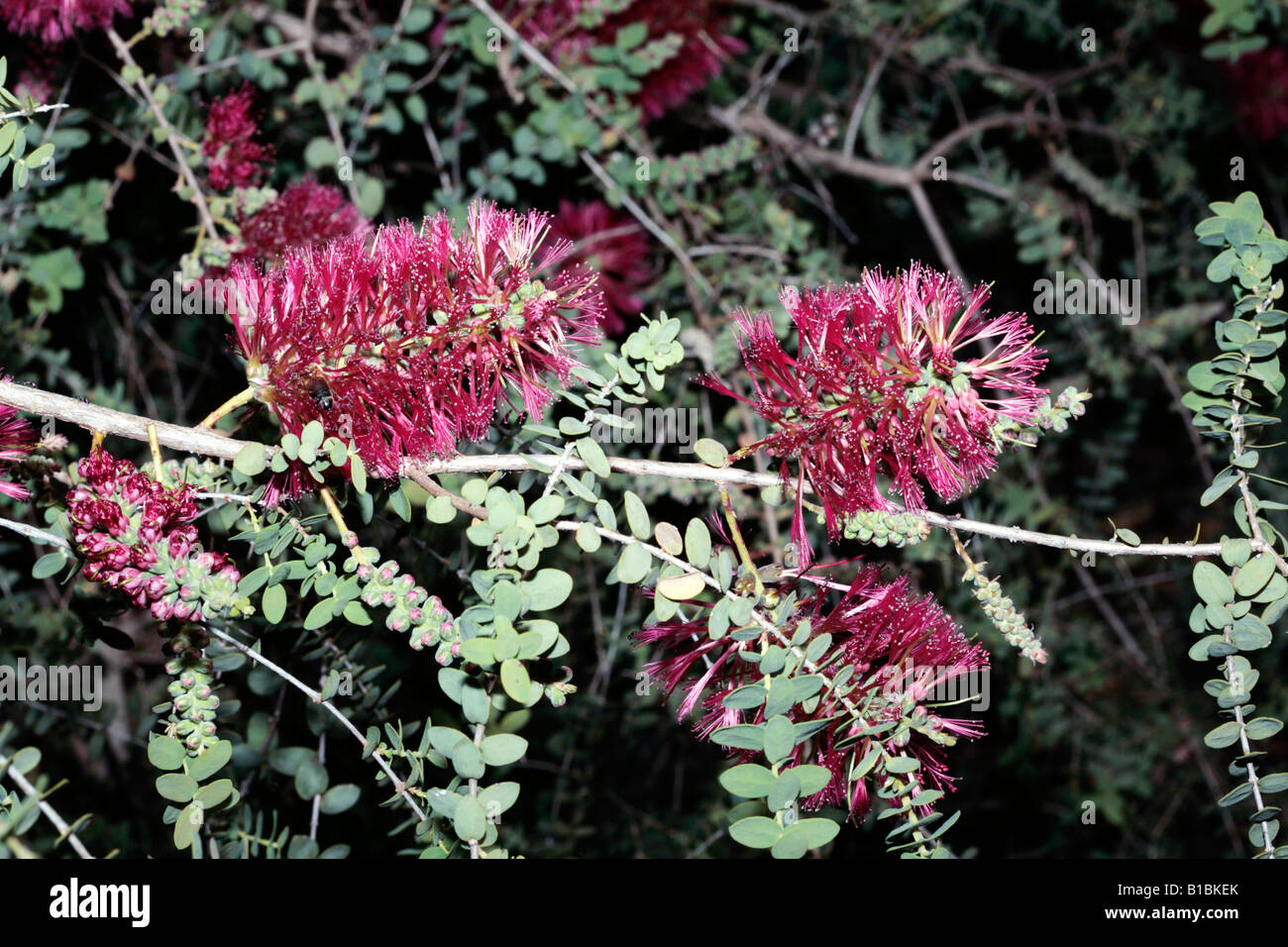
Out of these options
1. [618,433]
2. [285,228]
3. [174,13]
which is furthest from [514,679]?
[174,13]

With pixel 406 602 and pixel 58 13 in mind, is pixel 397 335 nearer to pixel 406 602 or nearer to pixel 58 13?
pixel 406 602

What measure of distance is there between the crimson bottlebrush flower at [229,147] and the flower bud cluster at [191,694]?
61cm

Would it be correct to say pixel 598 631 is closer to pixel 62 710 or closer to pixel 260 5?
pixel 62 710

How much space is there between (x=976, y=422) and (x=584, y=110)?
0.90 meters

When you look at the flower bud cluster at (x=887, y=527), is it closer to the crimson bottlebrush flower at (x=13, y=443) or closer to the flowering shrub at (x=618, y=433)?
the flowering shrub at (x=618, y=433)

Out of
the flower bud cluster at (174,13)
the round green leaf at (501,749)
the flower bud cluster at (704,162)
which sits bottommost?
the round green leaf at (501,749)

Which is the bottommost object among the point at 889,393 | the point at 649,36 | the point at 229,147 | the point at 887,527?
the point at 887,527

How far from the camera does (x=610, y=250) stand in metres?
1.64

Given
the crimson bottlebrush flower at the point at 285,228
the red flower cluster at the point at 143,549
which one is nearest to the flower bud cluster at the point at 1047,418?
the red flower cluster at the point at 143,549

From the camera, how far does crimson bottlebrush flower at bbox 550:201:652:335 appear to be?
1574 millimetres

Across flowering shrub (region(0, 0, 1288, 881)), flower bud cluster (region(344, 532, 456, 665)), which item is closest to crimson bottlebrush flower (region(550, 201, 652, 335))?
flowering shrub (region(0, 0, 1288, 881))

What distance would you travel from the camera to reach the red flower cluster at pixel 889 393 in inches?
29.0

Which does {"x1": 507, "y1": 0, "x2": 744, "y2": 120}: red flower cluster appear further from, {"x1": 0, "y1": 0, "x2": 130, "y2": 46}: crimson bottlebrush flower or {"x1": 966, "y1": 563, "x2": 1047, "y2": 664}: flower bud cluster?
{"x1": 966, "y1": 563, "x2": 1047, "y2": 664}: flower bud cluster

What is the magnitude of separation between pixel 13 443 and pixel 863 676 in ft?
2.45
